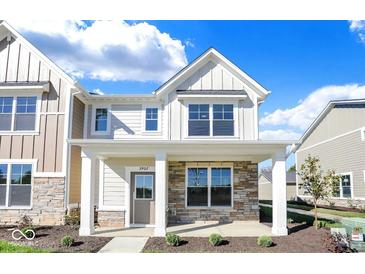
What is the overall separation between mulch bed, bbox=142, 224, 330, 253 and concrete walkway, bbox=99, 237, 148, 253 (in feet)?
0.76

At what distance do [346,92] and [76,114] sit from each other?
23.7 metres

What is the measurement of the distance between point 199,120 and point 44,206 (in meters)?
7.29

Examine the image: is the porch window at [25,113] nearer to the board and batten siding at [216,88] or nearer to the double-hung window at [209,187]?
the board and batten siding at [216,88]

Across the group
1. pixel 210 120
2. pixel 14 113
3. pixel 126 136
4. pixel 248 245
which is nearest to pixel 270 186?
pixel 210 120

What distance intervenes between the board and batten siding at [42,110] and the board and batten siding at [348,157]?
1677cm

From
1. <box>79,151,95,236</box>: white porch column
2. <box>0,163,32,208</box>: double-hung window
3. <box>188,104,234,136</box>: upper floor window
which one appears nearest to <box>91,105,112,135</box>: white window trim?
<box>0,163,32,208</box>: double-hung window

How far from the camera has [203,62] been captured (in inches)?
579

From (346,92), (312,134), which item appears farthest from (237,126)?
(346,92)

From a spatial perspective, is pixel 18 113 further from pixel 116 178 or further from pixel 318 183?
pixel 318 183

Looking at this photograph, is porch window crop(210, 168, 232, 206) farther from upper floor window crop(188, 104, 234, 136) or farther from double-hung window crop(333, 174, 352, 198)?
double-hung window crop(333, 174, 352, 198)

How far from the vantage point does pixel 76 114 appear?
14031 mm

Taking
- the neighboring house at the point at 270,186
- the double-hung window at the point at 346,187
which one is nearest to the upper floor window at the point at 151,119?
the double-hung window at the point at 346,187
